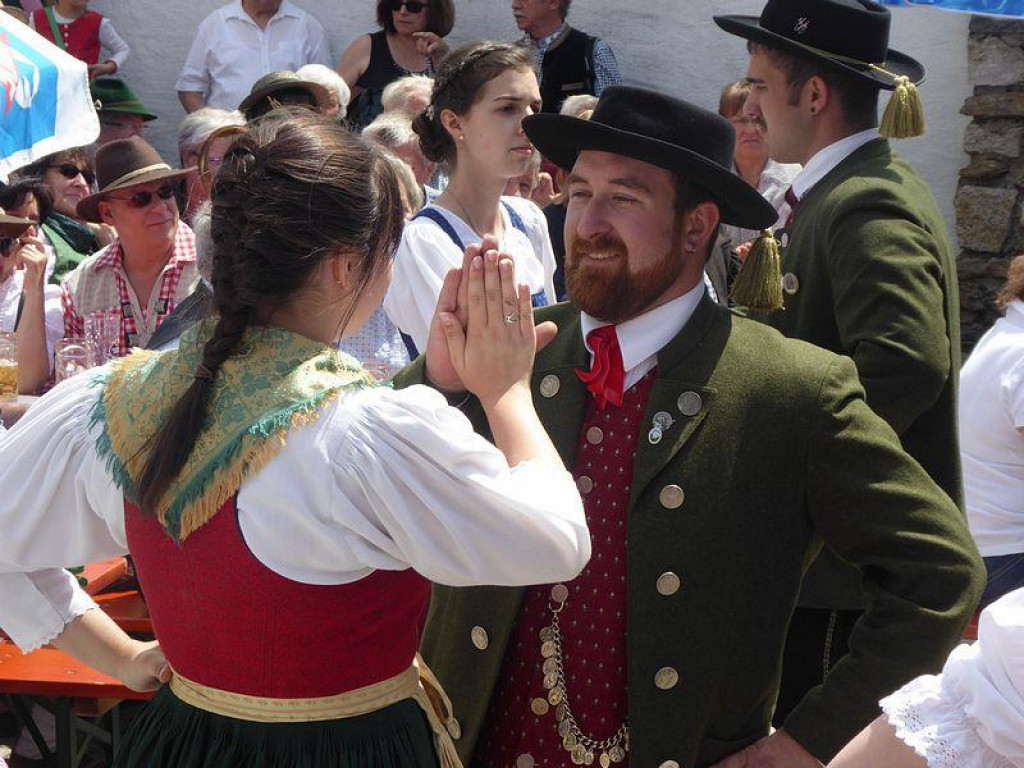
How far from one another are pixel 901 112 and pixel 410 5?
499 centimetres

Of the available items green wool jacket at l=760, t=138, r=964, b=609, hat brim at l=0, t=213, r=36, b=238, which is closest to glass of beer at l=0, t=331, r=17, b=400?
hat brim at l=0, t=213, r=36, b=238

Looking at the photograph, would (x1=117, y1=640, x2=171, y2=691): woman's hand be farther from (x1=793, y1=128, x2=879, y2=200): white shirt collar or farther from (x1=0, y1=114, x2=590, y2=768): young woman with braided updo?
(x1=793, y1=128, x2=879, y2=200): white shirt collar

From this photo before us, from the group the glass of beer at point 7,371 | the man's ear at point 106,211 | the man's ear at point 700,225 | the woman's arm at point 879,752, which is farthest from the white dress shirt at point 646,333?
the man's ear at point 106,211

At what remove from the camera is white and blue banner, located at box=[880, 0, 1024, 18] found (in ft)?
19.7

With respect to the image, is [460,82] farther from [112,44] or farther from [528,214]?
[112,44]

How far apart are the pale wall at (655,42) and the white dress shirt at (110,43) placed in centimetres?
29

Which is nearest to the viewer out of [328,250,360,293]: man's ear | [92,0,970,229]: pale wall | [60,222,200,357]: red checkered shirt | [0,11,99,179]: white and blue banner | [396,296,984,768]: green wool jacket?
[328,250,360,293]: man's ear

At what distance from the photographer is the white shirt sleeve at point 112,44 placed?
8336 mm

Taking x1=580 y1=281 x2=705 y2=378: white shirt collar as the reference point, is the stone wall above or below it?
below

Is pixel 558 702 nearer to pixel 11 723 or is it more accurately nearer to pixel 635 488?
pixel 635 488

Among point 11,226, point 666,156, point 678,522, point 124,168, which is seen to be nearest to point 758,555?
point 678,522

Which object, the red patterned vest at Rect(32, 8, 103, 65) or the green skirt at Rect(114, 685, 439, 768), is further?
the red patterned vest at Rect(32, 8, 103, 65)

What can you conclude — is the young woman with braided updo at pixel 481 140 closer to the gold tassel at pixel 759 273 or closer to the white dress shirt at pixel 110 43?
the gold tassel at pixel 759 273

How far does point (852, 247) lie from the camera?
274 cm
